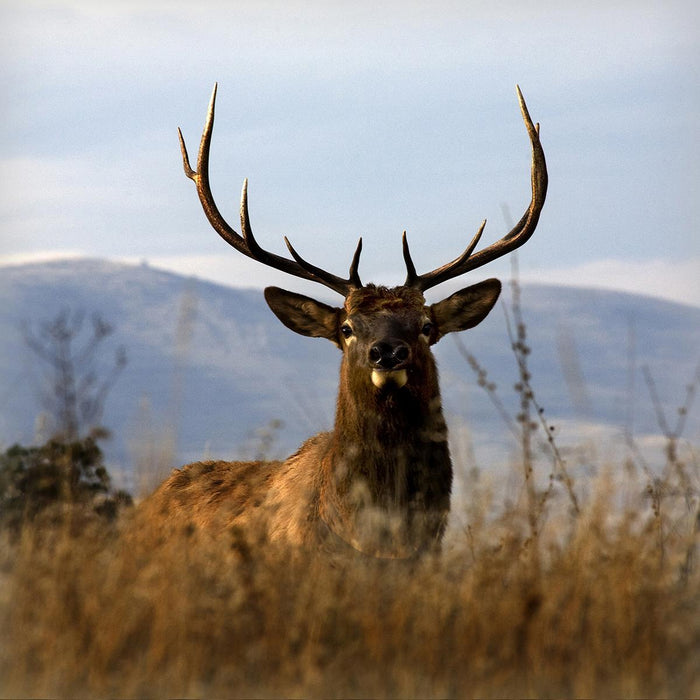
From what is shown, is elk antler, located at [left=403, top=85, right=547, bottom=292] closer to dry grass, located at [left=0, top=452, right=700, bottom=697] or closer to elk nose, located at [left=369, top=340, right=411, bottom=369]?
elk nose, located at [left=369, top=340, right=411, bottom=369]

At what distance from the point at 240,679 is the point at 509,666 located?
1034 millimetres

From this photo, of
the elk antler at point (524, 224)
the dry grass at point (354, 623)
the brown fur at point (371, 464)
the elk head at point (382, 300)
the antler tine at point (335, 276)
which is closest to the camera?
the dry grass at point (354, 623)

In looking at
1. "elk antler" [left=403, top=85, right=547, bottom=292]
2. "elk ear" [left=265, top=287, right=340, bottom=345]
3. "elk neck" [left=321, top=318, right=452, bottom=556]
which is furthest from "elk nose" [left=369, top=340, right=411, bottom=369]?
"elk antler" [left=403, top=85, right=547, bottom=292]

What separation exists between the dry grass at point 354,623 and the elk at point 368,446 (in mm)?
725

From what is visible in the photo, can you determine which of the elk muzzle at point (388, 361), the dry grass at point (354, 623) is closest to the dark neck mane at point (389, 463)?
the elk muzzle at point (388, 361)

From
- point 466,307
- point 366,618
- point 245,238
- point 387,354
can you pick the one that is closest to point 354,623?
point 366,618

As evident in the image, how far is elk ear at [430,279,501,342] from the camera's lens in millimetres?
7461

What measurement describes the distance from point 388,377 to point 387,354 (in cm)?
12

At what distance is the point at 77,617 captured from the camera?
504 centimetres

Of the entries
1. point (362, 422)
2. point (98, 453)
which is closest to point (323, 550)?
point (362, 422)

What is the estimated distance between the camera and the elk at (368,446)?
6.52 meters

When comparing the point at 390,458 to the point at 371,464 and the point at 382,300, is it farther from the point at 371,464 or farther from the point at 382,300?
the point at 382,300

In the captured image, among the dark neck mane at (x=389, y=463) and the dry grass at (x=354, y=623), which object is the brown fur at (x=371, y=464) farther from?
the dry grass at (x=354, y=623)

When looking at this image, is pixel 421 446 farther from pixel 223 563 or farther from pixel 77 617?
pixel 77 617
